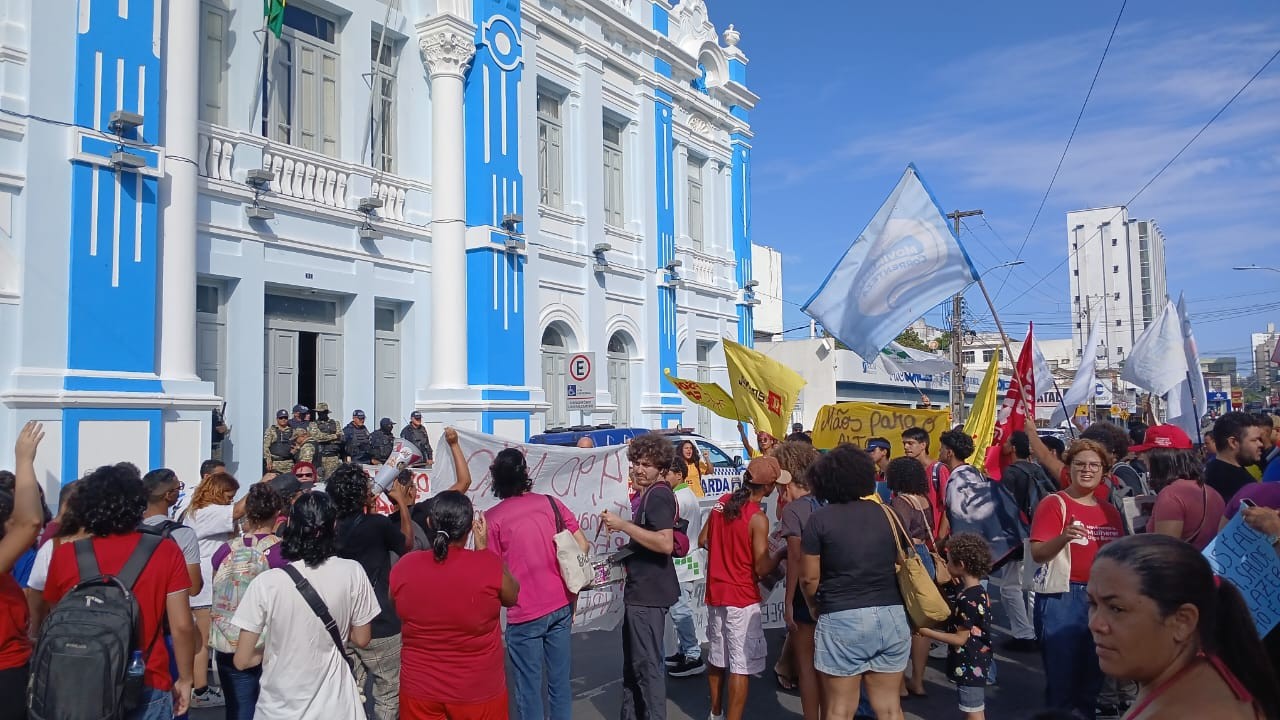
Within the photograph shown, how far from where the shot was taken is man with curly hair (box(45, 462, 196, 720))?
367 cm

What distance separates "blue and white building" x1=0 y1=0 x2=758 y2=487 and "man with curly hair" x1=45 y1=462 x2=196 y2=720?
7.16 m

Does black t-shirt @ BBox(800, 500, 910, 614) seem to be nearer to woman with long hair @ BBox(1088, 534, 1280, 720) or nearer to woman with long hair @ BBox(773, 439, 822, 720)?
woman with long hair @ BBox(773, 439, 822, 720)

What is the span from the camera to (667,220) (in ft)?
69.2

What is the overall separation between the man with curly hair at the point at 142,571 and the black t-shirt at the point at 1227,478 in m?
5.49

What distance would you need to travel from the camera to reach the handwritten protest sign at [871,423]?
459 inches

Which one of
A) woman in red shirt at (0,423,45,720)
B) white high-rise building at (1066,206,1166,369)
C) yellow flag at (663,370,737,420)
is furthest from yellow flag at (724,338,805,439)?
white high-rise building at (1066,206,1166,369)

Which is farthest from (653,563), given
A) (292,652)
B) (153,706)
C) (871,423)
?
(871,423)

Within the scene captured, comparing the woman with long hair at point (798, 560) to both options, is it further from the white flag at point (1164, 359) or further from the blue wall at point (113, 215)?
the blue wall at point (113, 215)

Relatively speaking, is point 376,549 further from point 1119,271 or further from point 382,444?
point 1119,271

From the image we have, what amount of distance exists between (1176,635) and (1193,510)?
3180 mm

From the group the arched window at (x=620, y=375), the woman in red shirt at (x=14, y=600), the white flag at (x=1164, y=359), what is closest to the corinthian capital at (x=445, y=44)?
the arched window at (x=620, y=375)

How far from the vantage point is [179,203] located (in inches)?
436

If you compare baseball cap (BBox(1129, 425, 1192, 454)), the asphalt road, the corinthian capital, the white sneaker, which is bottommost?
the asphalt road

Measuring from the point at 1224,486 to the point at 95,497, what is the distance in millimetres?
5983
